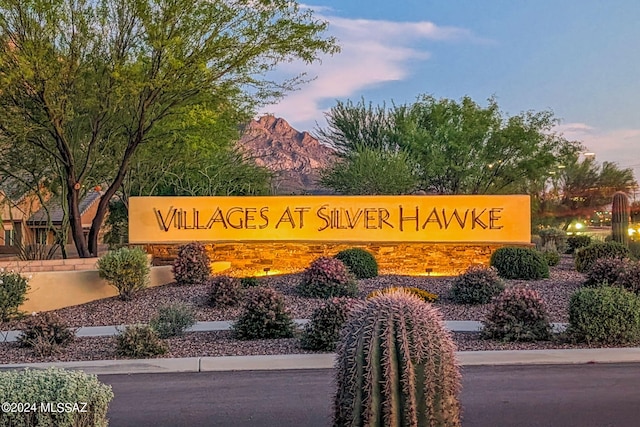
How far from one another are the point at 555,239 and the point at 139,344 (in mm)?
20501

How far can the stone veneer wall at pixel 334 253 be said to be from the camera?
1767 centimetres

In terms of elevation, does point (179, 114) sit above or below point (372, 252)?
above

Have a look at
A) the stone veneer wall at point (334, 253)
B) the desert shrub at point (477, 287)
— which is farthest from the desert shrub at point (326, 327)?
the stone veneer wall at point (334, 253)

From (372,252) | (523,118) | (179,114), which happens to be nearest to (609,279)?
(372,252)

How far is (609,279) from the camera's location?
13.5m

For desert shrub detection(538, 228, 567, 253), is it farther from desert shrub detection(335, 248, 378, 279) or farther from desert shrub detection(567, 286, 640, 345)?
desert shrub detection(567, 286, 640, 345)

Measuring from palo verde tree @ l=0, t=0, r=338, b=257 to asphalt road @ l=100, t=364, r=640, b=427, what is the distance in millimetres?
9793

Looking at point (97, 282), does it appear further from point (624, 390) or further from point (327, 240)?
point (624, 390)

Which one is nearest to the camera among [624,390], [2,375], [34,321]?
[2,375]

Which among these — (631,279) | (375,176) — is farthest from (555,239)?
(631,279)

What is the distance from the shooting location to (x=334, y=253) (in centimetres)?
1783

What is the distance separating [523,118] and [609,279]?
2049 centimetres

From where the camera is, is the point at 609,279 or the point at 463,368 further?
the point at 609,279

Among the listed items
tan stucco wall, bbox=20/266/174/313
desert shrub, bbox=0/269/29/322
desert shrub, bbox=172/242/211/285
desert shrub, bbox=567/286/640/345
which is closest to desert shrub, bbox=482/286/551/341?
desert shrub, bbox=567/286/640/345
